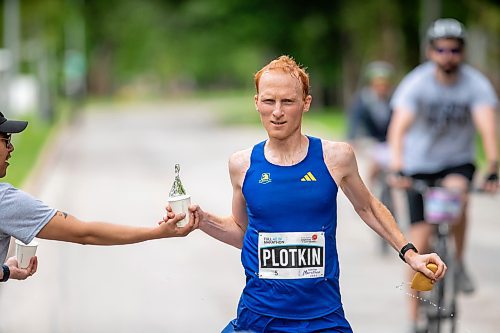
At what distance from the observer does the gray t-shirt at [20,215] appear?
4.45 metres

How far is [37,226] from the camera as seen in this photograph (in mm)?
4500

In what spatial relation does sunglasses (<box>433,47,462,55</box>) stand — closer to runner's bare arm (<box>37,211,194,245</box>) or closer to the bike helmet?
the bike helmet

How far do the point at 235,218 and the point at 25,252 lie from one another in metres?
0.81

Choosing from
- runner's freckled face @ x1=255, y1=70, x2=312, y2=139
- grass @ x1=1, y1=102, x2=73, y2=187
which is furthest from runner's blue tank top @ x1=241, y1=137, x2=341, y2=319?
grass @ x1=1, y1=102, x2=73, y2=187

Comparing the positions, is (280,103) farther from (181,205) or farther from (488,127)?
(488,127)

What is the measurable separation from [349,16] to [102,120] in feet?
40.6

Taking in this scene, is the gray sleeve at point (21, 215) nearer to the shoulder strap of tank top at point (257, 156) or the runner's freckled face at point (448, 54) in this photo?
the shoulder strap of tank top at point (257, 156)

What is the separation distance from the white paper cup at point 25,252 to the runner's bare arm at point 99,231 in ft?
0.34

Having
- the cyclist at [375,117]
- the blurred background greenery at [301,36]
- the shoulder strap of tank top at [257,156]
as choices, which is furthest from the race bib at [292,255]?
the blurred background greenery at [301,36]

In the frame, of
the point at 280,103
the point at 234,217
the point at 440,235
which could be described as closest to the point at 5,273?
the point at 234,217

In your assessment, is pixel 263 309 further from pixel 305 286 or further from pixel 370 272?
pixel 370 272

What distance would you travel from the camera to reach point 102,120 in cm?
5416

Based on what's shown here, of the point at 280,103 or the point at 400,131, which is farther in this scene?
the point at 400,131

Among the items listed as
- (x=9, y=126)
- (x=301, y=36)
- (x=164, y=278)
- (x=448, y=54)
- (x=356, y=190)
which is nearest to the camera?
(x=9, y=126)
